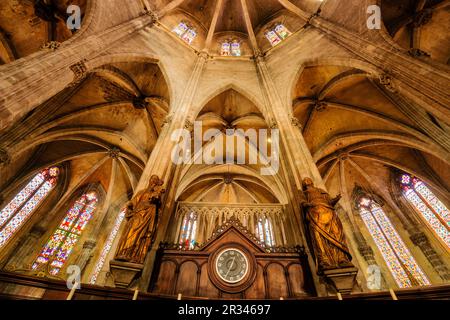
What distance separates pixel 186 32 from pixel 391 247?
17.2 meters

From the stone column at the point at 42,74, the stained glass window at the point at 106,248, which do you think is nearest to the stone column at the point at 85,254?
the stained glass window at the point at 106,248

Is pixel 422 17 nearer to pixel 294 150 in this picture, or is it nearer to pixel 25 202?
pixel 294 150

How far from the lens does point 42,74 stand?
16.1 ft

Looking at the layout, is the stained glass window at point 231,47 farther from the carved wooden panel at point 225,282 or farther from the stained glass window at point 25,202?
the stained glass window at point 25,202

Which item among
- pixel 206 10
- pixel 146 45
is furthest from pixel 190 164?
pixel 206 10

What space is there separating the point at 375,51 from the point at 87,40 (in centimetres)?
878

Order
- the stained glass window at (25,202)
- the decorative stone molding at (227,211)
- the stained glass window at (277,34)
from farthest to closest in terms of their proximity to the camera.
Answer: the stained glass window at (277,34), the stained glass window at (25,202), the decorative stone molding at (227,211)

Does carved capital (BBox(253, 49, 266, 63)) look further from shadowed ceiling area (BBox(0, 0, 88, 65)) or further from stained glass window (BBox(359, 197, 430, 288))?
stained glass window (BBox(359, 197, 430, 288))

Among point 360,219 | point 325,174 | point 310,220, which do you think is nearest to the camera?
point 310,220

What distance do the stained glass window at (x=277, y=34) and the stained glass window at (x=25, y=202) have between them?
15786mm

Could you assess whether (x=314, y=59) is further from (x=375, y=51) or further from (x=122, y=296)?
(x=122, y=296)

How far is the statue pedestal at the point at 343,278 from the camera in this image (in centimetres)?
395

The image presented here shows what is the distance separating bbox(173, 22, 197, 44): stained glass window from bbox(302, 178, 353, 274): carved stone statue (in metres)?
12.7

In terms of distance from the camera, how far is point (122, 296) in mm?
3295
